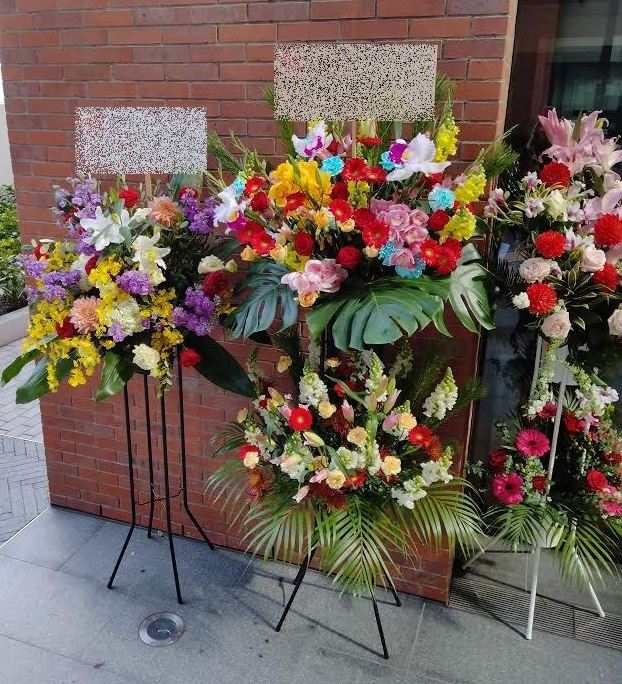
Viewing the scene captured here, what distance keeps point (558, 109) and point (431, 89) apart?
103cm

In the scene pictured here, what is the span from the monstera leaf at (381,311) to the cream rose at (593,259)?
469mm

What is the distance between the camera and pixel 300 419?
2.24 metres

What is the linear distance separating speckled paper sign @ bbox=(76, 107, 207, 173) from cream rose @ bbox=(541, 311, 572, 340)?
143cm

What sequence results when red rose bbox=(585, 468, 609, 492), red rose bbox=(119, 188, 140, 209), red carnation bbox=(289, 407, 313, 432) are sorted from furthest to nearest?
red rose bbox=(585, 468, 609, 492), red rose bbox=(119, 188, 140, 209), red carnation bbox=(289, 407, 313, 432)

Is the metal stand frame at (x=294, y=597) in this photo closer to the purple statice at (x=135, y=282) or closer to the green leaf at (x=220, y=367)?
the green leaf at (x=220, y=367)

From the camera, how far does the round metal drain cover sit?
107 inches

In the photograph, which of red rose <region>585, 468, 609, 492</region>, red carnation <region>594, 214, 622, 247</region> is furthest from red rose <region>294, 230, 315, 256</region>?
red rose <region>585, 468, 609, 492</region>

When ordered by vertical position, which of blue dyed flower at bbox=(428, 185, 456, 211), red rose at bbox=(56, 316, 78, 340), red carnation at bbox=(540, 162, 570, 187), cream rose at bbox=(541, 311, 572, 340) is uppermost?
red carnation at bbox=(540, 162, 570, 187)

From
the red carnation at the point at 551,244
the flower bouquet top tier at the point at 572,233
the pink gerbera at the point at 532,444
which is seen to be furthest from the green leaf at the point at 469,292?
the pink gerbera at the point at 532,444

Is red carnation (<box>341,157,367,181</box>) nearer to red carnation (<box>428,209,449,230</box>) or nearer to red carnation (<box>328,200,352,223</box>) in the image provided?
red carnation (<box>328,200,352,223</box>)

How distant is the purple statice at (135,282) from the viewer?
2260 millimetres

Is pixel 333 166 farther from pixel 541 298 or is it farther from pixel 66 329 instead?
pixel 66 329

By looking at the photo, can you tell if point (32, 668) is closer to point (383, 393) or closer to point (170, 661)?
point (170, 661)

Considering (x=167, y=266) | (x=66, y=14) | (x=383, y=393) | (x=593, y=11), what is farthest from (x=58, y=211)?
(x=593, y=11)
